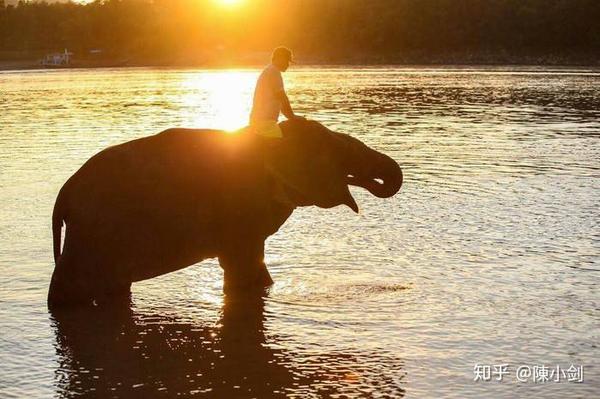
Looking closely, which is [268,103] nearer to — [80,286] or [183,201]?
[183,201]

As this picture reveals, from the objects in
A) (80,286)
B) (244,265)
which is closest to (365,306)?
(244,265)

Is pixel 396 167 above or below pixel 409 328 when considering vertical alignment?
above

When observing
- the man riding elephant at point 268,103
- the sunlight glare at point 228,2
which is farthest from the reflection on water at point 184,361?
the sunlight glare at point 228,2

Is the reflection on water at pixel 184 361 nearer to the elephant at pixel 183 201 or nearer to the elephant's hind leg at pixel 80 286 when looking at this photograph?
the elephant's hind leg at pixel 80 286

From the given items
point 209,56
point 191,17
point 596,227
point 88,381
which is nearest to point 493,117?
point 596,227

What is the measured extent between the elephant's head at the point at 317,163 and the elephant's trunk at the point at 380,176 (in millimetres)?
13

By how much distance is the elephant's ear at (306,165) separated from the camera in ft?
41.8

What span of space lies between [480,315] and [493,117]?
31568mm

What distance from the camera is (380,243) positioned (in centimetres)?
1634

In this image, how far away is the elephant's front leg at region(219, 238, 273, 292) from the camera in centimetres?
1274

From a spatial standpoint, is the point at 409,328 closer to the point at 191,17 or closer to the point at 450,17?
the point at 450,17

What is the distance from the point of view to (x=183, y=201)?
12.4 meters

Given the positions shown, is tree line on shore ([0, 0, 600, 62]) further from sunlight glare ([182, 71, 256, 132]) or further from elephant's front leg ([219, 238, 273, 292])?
elephant's front leg ([219, 238, 273, 292])

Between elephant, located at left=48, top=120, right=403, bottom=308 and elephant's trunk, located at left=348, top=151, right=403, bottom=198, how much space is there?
0.40 metres
